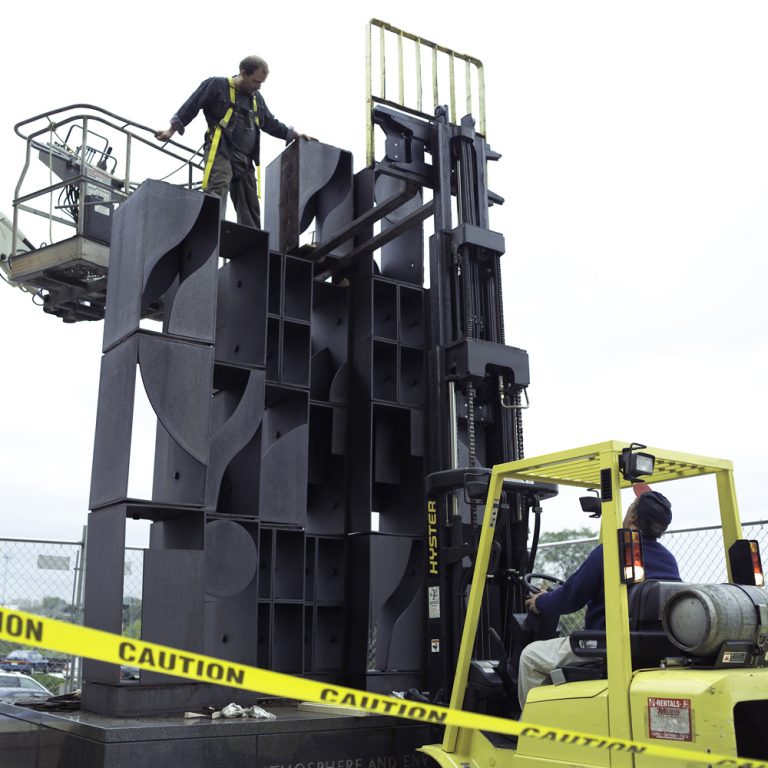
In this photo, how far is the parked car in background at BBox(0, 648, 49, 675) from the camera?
441 inches

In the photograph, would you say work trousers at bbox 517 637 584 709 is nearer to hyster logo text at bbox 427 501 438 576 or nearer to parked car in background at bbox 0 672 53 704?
hyster logo text at bbox 427 501 438 576

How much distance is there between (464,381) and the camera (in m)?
7.66

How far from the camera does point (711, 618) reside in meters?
4.38

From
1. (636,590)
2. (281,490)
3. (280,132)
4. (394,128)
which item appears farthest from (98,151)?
(636,590)

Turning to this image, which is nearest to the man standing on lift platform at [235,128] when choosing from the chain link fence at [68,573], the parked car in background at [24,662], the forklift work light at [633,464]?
the chain link fence at [68,573]

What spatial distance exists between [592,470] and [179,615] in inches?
130

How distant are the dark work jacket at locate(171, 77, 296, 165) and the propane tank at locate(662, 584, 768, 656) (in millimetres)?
6451

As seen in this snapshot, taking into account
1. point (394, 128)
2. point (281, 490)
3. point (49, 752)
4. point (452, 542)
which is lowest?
point (49, 752)

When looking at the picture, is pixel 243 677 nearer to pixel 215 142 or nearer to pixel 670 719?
pixel 670 719

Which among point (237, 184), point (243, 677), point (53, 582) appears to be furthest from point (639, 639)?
point (53, 582)

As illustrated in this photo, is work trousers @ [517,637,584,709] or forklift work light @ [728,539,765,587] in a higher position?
forklift work light @ [728,539,765,587]

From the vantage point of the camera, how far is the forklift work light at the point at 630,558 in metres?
4.57

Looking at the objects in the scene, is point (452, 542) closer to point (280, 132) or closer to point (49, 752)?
point (49, 752)

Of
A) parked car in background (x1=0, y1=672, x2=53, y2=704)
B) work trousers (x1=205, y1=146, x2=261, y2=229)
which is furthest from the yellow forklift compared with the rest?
parked car in background (x1=0, y1=672, x2=53, y2=704)
